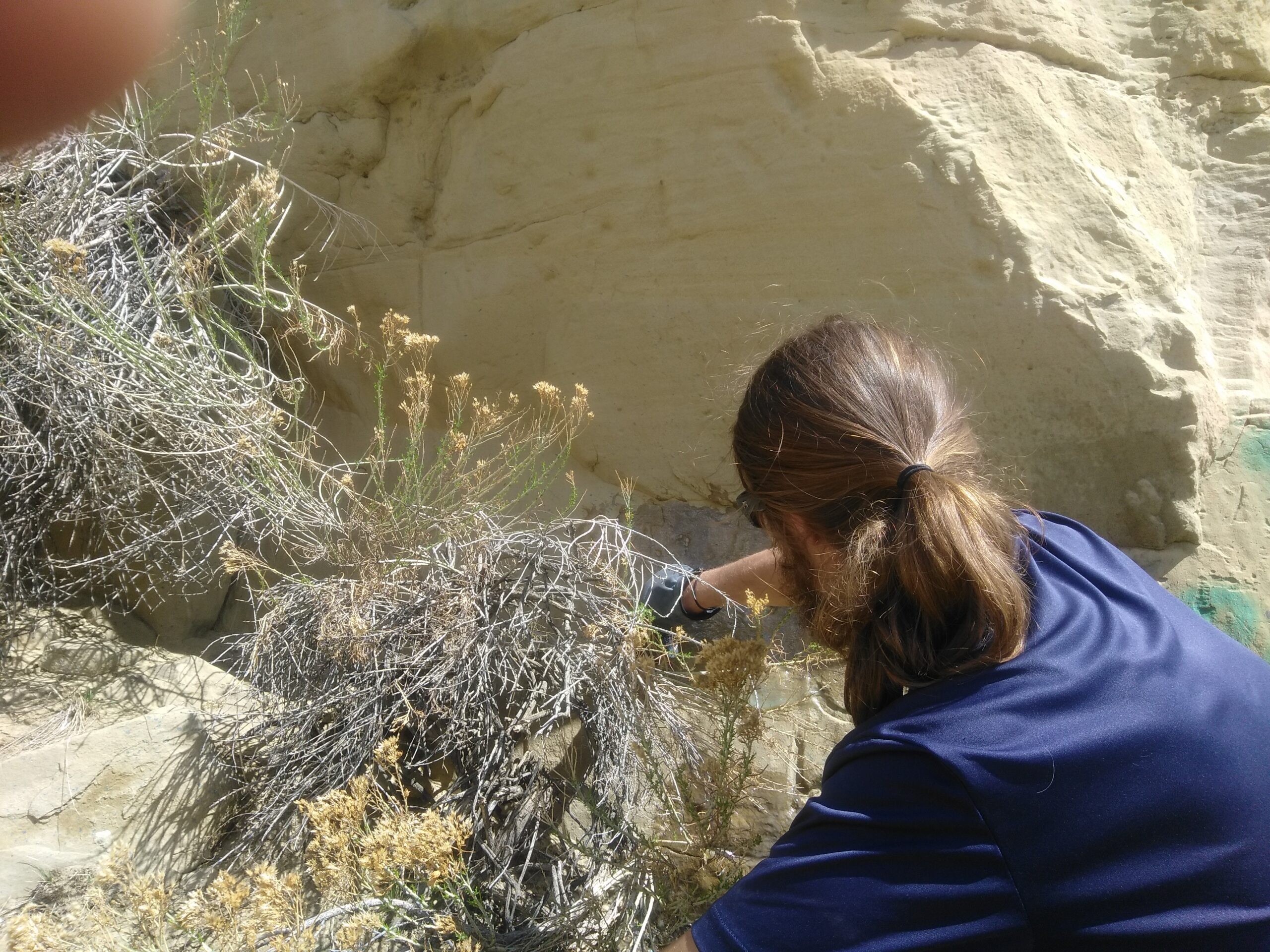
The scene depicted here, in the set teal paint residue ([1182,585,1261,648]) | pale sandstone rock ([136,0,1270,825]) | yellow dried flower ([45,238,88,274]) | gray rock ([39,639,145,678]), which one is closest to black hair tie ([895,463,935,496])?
pale sandstone rock ([136,0,1270,825])

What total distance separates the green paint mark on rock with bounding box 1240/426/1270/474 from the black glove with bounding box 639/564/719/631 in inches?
53.7

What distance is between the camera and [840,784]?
111cm

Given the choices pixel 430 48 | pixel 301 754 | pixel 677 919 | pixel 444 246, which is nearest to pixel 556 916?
pixel 677 919

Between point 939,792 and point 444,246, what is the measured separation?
233 centimetres

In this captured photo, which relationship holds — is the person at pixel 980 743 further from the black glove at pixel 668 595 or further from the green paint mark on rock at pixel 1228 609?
the green paint mark on rock at pixel 1228 609

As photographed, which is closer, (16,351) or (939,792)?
(939,792)

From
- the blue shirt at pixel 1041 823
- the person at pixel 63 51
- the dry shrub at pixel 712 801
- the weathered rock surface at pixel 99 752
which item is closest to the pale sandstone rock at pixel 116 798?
the weathered rock surface at pixel 99 752

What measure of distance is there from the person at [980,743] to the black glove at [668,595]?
0.72m

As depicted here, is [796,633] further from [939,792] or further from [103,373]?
[103,373]

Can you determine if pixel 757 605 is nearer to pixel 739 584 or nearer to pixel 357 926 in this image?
pixel 739 584

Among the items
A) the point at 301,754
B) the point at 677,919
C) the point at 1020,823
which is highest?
the point at 1020,823

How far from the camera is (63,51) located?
54 centimetres

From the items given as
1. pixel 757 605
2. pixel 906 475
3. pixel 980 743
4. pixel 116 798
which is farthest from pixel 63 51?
pixel 116 798

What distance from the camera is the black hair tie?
1135 millimetres
